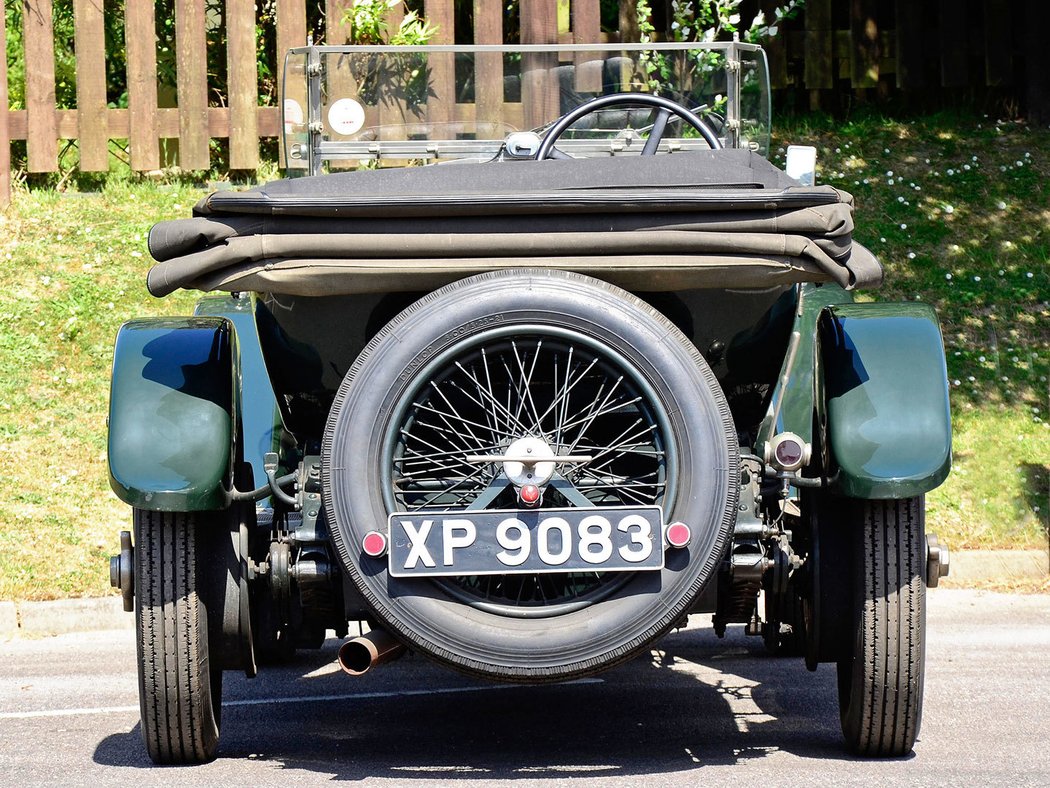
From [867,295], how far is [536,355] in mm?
5878

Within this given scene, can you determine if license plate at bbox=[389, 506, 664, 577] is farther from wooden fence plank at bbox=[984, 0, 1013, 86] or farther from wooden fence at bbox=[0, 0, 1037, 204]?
wooden fence plank at bbox=[984, 0, 1013, 86]

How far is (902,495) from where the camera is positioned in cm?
365

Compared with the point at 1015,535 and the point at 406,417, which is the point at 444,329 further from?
the point at 1015,535

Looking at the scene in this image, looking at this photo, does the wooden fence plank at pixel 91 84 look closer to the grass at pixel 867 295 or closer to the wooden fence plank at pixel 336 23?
the grass at pixel 867 295

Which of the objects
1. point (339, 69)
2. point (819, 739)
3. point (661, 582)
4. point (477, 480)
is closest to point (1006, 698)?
point (819, 739)

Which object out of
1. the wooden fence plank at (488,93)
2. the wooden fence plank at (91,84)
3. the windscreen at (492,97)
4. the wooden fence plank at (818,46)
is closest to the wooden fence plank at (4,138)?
the wooden fence plank at (91,84)

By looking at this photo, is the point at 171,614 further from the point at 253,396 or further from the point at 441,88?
the point at 441,88

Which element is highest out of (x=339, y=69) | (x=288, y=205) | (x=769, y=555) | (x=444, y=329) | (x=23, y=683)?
(x=339, y=69)

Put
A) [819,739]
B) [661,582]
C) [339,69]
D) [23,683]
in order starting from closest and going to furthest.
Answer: [661,582], [819,739], [23,683], [339,69]

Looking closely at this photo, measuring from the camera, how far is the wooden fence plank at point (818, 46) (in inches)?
433

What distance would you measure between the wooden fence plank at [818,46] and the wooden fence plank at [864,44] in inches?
6.5

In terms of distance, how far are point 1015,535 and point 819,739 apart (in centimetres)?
319

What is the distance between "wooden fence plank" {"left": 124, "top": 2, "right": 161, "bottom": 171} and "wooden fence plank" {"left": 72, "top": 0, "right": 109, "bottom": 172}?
0.17m

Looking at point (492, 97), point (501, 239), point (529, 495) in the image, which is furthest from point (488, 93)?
point (529, 495)
